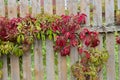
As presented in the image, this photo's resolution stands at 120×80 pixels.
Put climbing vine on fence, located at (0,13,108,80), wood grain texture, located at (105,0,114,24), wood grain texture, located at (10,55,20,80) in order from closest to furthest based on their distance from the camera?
1. climbing vine on fence, located at (0,13,108,80)
2. wood grain texture, located at (105,0,114,24)
3. wood grain texture, located at (10,55,20,80)

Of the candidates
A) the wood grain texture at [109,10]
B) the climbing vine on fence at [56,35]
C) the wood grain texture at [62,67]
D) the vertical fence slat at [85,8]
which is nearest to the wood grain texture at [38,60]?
the climbing vine on fence at [56,35]

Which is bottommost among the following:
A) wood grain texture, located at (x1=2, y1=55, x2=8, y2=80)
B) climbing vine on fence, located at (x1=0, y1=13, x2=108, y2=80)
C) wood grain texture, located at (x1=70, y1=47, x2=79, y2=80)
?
wood grain texture, located at (x1=2, y1=55, x2=8, y2=80)

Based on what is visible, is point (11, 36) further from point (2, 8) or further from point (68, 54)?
point (68, 54)

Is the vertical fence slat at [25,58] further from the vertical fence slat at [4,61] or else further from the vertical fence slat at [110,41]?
the vertical fence slat at [110,41]

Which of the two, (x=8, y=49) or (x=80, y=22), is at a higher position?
(x=80, y=22)

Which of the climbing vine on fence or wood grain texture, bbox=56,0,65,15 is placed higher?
wood grain texture, bbox=56,0,65,15

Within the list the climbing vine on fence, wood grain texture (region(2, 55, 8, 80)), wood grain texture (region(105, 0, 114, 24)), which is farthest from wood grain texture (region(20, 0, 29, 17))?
wood grain texture (region(105, 0, 114, 24))

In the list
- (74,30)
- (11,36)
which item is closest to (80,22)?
(74,30)

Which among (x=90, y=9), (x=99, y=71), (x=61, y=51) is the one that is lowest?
(x=99, y=71)

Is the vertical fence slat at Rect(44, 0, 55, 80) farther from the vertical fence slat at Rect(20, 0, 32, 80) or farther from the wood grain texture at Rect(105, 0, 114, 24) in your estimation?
the wood grain texture at Rect(105, 0, 114, 24)
